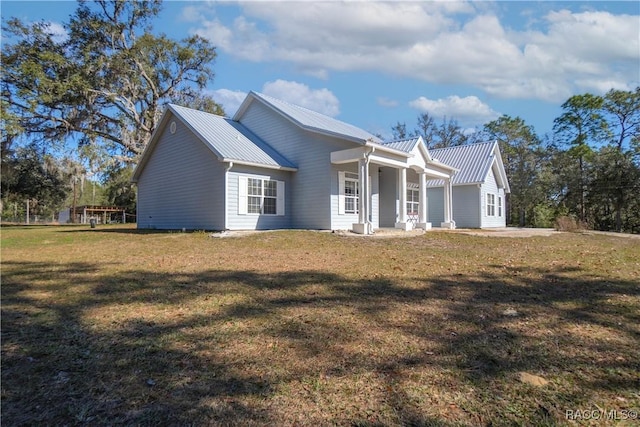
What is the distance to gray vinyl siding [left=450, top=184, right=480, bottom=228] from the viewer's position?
22156mm

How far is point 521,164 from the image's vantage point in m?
34.5

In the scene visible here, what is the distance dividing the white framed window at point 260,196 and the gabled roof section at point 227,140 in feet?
2.21

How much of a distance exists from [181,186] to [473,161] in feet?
53.3

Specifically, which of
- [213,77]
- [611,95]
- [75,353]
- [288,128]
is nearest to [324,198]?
[288,128]

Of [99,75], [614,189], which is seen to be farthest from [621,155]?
[99,75]

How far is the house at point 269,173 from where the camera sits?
14.1 meters

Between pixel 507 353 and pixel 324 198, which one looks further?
pixel 324 198

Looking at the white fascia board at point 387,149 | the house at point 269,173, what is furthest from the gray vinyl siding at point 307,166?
the white fascia board at point 387,149

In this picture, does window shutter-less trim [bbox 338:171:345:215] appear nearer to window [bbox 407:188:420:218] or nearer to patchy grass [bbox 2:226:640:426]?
window [bbox 407:188:420:218]

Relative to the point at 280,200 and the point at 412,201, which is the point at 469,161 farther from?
the point at 280,200

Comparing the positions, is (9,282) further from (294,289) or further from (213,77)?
(213,77)

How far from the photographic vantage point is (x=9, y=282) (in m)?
5.60

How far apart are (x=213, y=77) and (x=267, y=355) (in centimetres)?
2923

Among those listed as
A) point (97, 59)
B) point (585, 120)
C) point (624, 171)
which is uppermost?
point (97, 59)
